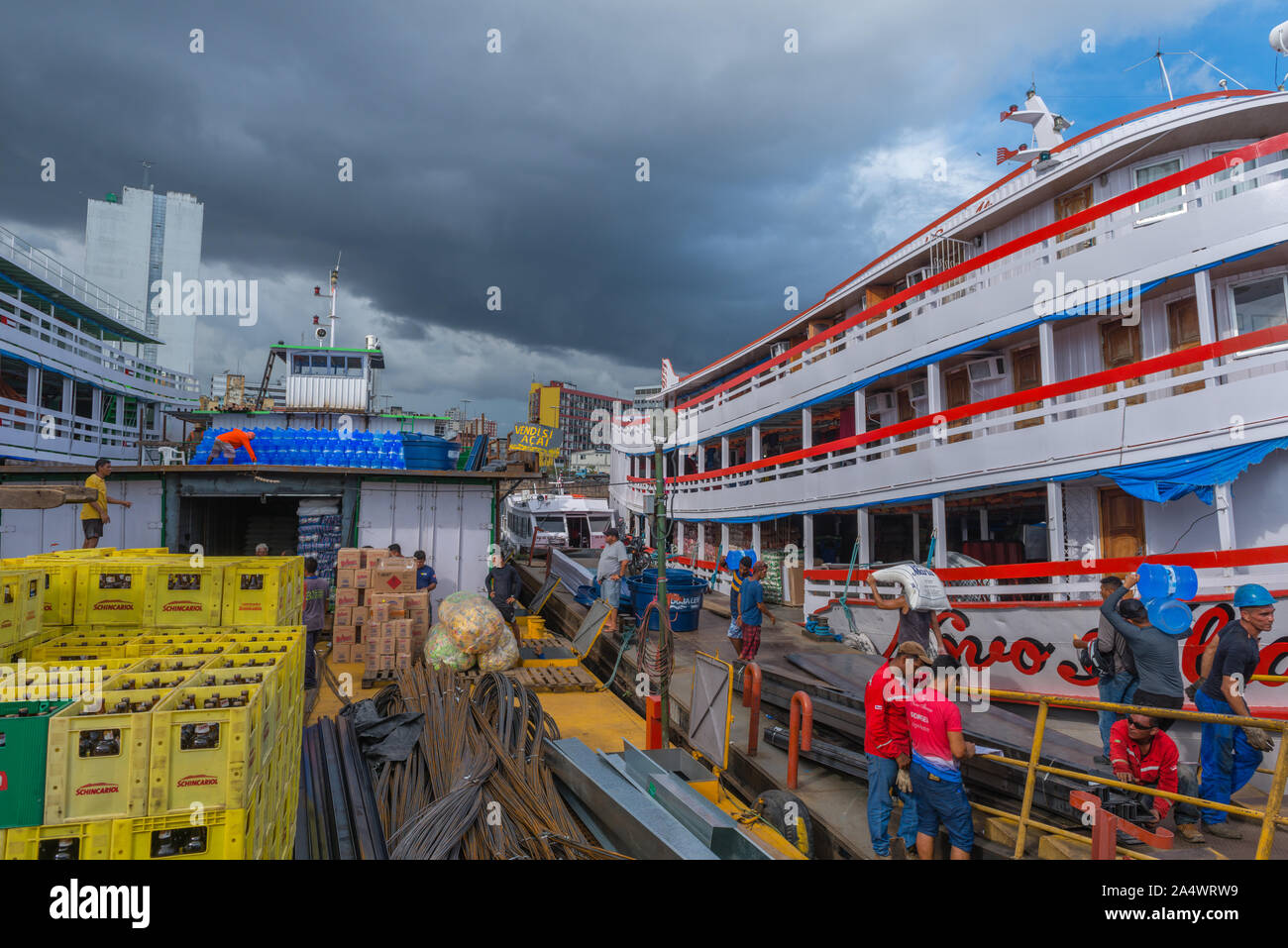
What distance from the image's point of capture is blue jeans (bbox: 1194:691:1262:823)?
478 cm

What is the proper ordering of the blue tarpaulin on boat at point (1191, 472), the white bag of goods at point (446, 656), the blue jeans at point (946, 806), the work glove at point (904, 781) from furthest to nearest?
1. the white bag of goods at point (446, 656)
2. the blue tarpaulin on boat at point (1191, 472)
3. the work glove at point (904, 781)
4. the blue jeans at point (946, 806)

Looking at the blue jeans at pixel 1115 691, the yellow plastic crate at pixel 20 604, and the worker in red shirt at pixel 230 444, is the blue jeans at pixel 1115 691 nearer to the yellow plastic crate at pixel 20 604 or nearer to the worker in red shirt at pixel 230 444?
the yellow plastic crate at pixel 20 604

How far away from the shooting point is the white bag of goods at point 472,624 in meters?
9.95

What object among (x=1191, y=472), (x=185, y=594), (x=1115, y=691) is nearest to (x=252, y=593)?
(x=185, y=594)

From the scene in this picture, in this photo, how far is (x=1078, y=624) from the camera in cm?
802

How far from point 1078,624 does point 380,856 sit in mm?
8282

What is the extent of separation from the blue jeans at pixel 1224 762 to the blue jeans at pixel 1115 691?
0.65 meters

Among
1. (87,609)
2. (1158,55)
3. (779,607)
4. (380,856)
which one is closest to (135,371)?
(87,609)

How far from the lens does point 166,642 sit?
5.23 metres

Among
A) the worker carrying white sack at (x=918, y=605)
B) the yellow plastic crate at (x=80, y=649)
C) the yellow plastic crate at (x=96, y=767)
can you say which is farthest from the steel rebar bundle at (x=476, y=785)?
the worker carrying white sack at (x=918, y=605)

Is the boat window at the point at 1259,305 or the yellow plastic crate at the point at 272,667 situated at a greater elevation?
the boat window at the point at 1259,305

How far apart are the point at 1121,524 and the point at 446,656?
10.2 m

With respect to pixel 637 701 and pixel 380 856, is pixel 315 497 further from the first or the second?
pixel 380 856

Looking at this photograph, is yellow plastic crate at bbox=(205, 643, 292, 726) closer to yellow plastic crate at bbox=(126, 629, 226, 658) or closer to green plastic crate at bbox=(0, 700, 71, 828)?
yellow plastic crate at bbox=(126, 629, 226, 658)
